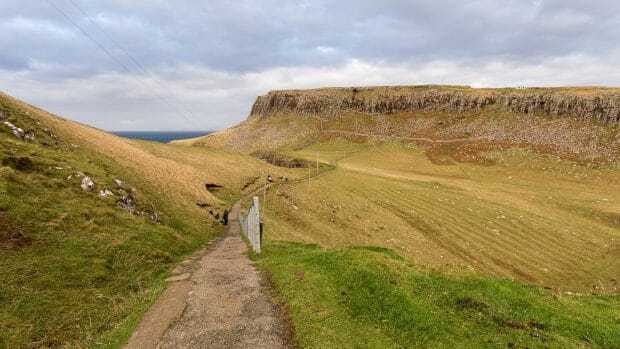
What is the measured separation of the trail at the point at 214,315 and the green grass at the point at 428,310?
96 cm

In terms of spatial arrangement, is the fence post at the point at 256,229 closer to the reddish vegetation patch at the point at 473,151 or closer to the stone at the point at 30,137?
the stone at the point at 30,137

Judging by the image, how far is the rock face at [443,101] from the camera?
116812 millimetres

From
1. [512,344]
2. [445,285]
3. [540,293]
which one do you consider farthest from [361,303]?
[540,293]

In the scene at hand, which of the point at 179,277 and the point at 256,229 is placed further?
the point at 256,229

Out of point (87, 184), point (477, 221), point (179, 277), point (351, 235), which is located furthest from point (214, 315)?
point (477, 221)

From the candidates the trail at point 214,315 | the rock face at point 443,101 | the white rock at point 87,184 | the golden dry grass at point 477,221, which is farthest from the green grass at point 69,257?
the rock face at point 443,101

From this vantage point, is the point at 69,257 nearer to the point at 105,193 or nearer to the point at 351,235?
the point at 105,193

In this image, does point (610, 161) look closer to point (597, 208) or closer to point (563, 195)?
point (563, 195)

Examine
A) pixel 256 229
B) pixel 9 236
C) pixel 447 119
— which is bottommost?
pixel 256 229

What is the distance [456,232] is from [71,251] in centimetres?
4328

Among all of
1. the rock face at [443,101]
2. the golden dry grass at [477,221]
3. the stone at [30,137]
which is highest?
the rock face at [443,101]

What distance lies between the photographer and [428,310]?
12.9m

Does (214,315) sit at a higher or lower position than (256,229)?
lower

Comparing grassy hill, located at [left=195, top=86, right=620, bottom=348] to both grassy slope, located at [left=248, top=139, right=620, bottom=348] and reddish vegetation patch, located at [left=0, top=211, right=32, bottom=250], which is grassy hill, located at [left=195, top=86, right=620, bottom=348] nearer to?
grassy slope, located at [left=248, top=139, right=620, bottom=348]
